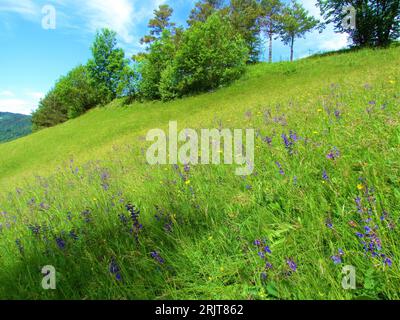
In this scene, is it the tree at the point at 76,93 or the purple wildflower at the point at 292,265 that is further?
the tree at the point at 76,93

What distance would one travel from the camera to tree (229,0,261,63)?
40500mm

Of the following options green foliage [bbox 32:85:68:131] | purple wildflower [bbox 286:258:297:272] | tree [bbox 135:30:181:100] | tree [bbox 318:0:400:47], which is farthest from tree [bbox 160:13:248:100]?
green foliage [bbox 32:85:68:131]

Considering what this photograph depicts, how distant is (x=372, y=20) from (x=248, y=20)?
20.0 m

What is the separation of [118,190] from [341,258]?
3309 millimetres

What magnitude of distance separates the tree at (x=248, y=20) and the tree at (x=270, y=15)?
1001 mm

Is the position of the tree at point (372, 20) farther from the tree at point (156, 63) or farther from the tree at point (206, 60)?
the tree at point (156, 63)

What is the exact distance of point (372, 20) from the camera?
86.8 ft

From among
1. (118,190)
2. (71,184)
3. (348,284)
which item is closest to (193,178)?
(118,190)

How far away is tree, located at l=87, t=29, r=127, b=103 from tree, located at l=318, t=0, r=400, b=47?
110 ft

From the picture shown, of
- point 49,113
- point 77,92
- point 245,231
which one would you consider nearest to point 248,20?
point 77,92

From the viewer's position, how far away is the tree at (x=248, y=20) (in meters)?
40.5

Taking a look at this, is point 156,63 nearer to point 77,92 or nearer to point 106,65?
point 106,65

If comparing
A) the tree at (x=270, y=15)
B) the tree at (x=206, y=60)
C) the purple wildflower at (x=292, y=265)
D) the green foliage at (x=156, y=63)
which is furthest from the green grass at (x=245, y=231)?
the tree at (x=270, y=15)
